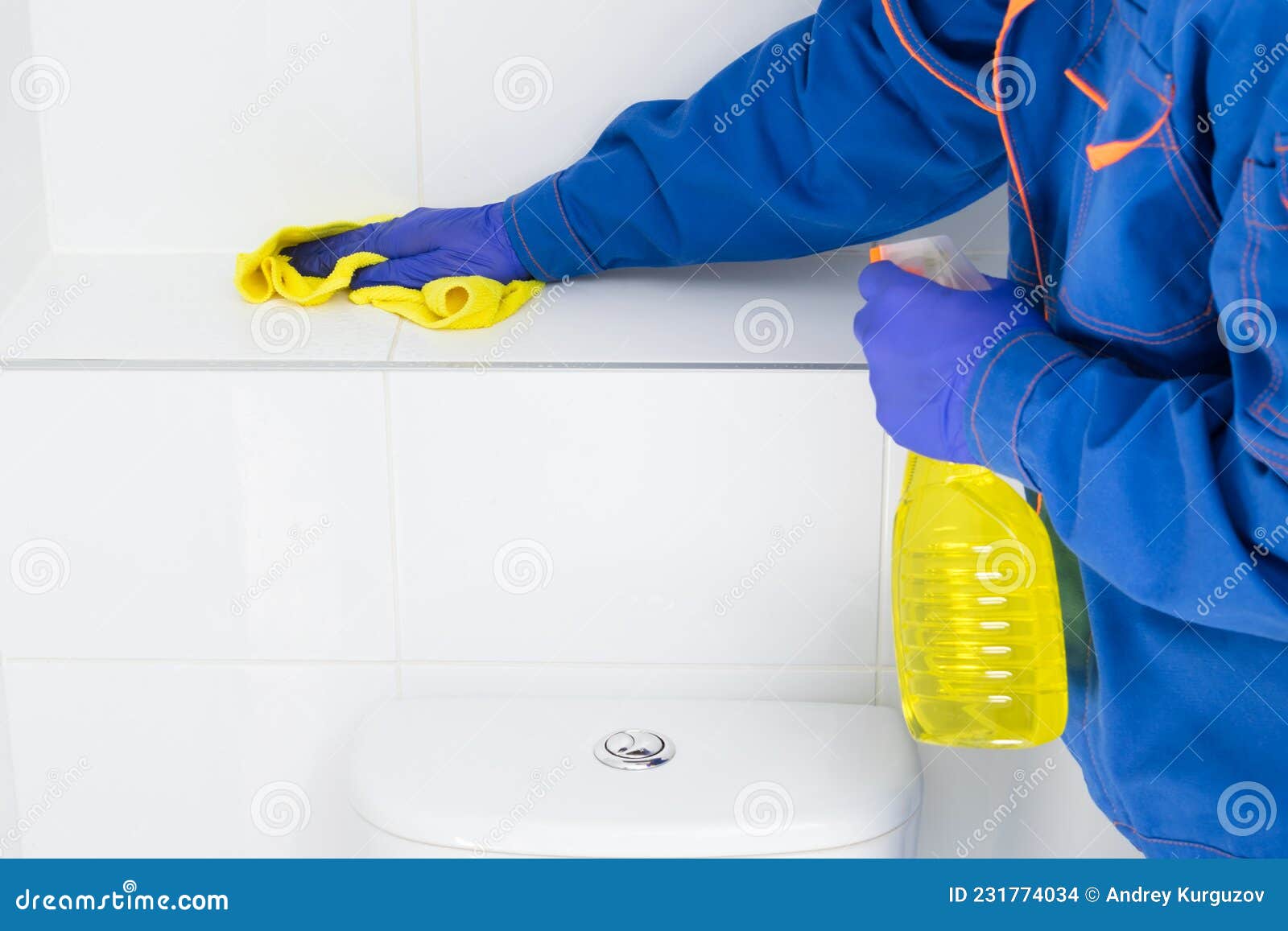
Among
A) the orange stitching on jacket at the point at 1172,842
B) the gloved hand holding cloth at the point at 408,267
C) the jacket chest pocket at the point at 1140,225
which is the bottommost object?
the orange stitching on jacket at the point at 1172,842

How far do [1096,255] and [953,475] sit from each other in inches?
10.8

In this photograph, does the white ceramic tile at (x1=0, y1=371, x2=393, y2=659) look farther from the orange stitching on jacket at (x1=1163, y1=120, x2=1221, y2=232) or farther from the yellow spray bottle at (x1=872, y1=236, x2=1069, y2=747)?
the orange stitching on jacket at (x1=1163, y1=120, x2=1221, y2=232)

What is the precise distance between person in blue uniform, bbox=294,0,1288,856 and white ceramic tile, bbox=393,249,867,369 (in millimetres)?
153

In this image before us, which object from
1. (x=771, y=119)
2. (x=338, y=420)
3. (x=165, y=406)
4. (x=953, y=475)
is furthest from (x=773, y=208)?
(x=165, y=406)

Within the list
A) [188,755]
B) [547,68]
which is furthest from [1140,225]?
[188,755]

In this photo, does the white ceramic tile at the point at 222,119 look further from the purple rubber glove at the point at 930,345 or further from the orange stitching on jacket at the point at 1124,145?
the orange stitching on jacket at the point at 1124,145

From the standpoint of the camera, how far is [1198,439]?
0.62m

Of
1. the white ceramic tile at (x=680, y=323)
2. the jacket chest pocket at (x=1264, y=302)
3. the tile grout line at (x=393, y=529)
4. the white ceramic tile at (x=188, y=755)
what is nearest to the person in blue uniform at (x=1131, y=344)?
the jacket chest pocket at (x=1264, y=302)

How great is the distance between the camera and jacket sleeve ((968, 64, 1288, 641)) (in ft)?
1.89

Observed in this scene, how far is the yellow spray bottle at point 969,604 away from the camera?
87 centimetres

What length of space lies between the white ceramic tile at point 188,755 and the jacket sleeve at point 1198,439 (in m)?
0.62

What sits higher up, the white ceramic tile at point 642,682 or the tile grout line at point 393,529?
the tile grout line at point 393,529

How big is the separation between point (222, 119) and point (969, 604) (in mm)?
826
